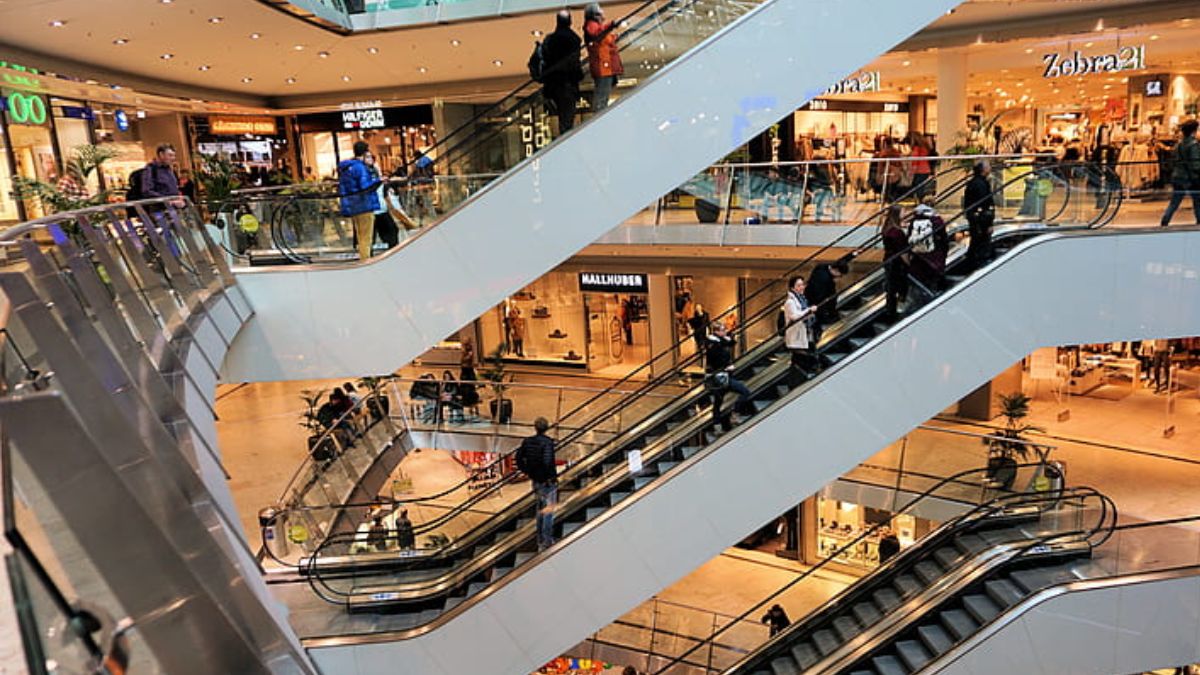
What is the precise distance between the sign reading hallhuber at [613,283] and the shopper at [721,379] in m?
11.0

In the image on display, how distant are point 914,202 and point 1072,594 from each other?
580 cm

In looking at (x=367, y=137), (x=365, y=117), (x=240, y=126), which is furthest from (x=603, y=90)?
(x=367, y=137)

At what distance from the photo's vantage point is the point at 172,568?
7.31 ft

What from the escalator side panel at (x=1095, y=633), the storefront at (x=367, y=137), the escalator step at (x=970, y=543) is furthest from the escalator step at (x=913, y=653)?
the storefront at (x=367, y=137)

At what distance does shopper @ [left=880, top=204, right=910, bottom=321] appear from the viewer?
923 centimetres

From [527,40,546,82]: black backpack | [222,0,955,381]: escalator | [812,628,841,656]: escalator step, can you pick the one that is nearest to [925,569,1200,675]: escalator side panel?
[812,628,841,656]: escalator step

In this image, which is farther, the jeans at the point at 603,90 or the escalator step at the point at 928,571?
the jeans at the point at 603,90

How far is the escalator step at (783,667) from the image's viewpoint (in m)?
9.49

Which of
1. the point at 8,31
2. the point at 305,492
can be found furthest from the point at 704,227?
the point at 8,31

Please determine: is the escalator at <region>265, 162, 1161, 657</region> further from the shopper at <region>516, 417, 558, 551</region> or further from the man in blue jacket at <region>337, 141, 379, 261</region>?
the man in blue jacket at <region>337, 141, 379, 261</region>

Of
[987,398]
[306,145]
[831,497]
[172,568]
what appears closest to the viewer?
[172,568]

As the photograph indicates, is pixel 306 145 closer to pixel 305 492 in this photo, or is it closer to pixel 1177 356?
pixel 305 492

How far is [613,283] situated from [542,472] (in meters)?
12.9

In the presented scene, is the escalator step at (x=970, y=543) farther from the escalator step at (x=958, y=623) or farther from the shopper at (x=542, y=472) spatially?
the shopper at (x=542, y=472)
